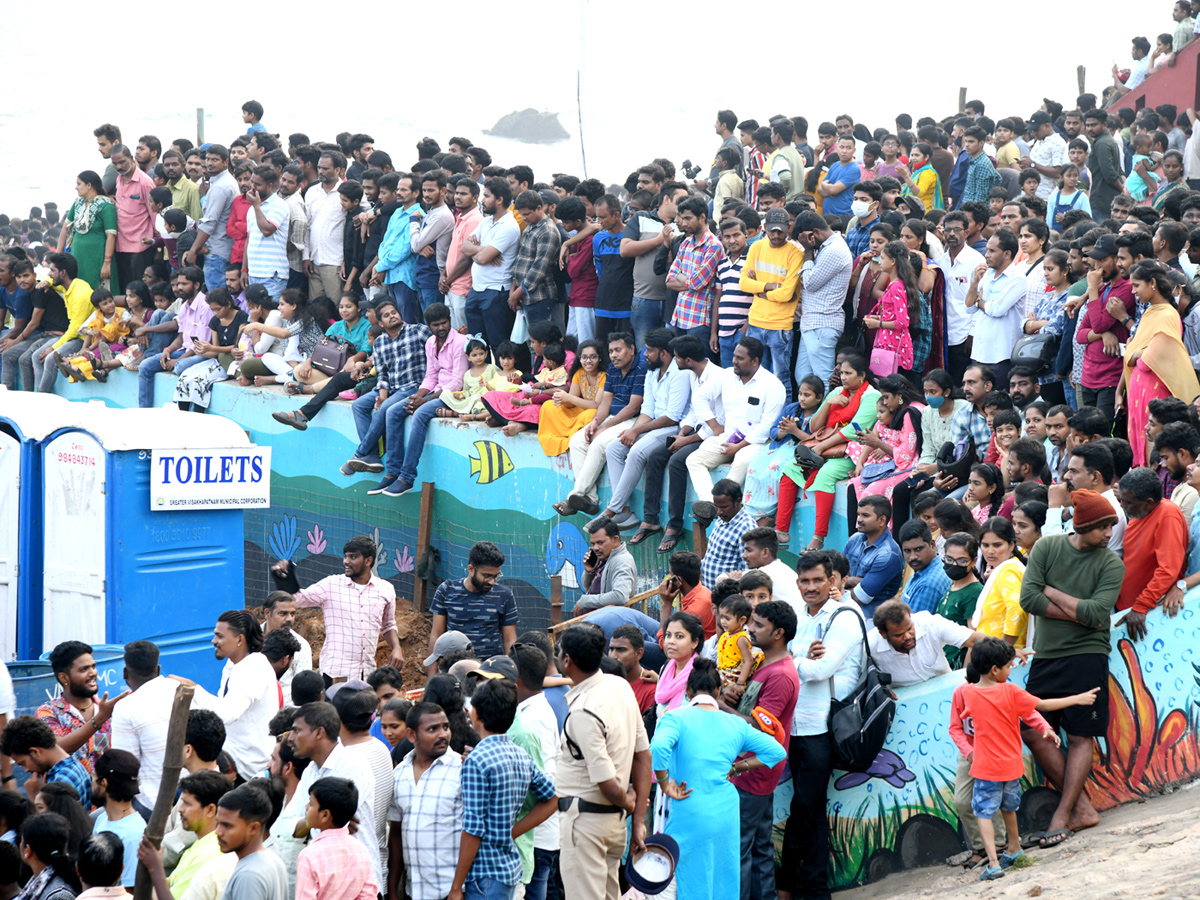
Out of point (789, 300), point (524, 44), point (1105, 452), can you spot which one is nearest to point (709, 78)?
point (524, 44)

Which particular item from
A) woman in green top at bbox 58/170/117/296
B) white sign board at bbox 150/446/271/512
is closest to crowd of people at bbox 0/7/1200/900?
woman in green top at bbox 58/170/117/296

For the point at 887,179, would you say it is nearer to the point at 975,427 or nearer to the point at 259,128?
the point at 975,427

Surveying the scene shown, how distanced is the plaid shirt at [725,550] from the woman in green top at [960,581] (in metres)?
2.15

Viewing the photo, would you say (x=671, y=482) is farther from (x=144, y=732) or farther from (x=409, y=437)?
(x=144, y=732)

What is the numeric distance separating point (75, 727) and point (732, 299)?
6.58 metres

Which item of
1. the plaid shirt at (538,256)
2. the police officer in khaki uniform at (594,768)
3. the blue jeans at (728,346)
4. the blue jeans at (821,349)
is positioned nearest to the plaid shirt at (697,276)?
the blue jeans at (728,346)

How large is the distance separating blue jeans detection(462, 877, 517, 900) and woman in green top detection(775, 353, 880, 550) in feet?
16.0

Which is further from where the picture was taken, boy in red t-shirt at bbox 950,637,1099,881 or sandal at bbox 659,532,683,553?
sandal at bbox 659,532,683,553

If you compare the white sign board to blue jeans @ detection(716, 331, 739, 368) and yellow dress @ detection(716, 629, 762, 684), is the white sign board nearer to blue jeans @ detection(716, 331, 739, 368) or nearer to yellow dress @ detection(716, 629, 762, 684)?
blue jeans @ detection(716, 331, 739, 368)

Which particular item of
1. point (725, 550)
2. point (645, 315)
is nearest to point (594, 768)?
point (725, 550)

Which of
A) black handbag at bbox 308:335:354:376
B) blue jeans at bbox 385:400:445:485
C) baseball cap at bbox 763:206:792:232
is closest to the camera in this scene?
baseball cap at bbox 763:206:792:232

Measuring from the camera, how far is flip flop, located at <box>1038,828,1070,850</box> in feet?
21.8

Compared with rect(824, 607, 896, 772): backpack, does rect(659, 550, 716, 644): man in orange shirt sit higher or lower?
higher

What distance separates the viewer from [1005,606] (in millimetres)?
7117
